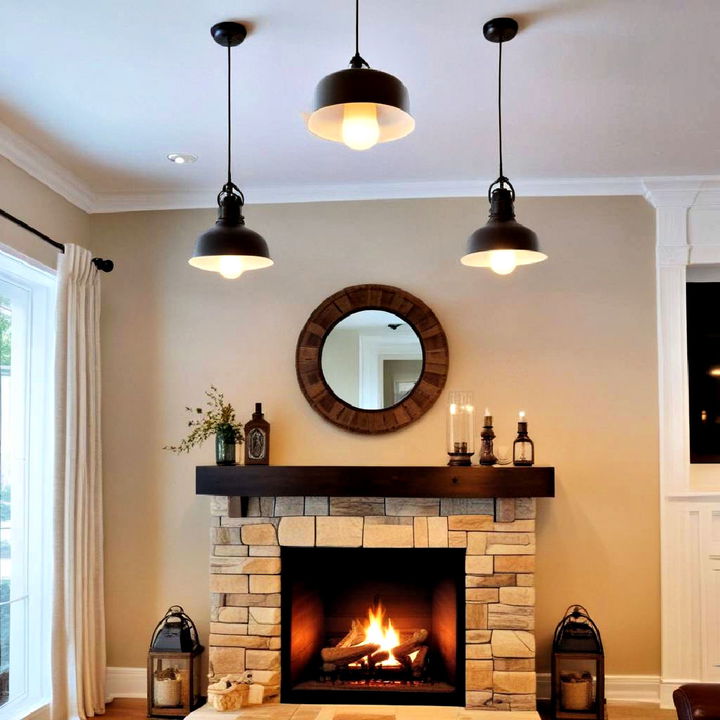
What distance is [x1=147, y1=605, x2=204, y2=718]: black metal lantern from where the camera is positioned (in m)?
4.16

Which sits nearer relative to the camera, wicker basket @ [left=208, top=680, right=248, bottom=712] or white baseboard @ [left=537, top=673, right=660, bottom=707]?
wicker basket @ [left=208, top=680, right=248, bottom=712]

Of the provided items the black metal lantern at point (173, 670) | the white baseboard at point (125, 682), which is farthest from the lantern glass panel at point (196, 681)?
the white baseboard at point (125, 682)

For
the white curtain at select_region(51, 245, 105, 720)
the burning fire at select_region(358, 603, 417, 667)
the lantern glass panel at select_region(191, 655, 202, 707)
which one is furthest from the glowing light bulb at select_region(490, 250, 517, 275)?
the lantern glass panel at select_region(191, 655, 202, 707)

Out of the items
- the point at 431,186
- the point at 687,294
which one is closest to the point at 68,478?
the point at 431,186

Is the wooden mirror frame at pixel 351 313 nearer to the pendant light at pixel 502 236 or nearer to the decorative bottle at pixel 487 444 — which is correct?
the decorative bottle at pixel 487 444

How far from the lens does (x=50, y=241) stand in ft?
13.2

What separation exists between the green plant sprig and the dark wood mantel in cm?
43

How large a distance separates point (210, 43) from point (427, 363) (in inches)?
81.8

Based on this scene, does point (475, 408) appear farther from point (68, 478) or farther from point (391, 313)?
point (68, 478)

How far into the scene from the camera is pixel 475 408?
4.45 m

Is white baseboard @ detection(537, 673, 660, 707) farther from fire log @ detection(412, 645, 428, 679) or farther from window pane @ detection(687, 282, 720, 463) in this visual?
window pane @ detection(687, 282, 720, 463)

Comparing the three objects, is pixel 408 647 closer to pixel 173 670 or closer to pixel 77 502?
pixel 173 670

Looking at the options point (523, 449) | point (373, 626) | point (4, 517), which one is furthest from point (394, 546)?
point (4, 517)

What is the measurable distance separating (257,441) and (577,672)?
6.29 feet
